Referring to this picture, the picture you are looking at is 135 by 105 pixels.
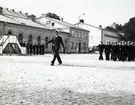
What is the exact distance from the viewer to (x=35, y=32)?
163ft

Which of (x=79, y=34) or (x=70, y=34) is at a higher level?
(x=79, y=34)

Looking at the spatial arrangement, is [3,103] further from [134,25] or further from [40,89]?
[134,25]

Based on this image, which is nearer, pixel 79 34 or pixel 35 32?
pixel 35 32

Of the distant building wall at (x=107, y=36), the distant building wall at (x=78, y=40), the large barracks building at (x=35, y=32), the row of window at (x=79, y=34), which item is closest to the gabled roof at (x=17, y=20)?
the large barracks building at (x=35, y=32)

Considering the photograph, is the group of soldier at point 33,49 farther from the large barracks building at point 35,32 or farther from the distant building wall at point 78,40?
the distant building wall at point 78,40

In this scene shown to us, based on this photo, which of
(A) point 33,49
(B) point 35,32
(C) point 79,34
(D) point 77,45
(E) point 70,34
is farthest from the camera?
(C) point 79,34

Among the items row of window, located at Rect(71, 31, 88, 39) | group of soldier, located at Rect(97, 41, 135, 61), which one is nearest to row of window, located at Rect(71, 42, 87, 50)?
row of window, located at Rect(71, 31, 88, 39)

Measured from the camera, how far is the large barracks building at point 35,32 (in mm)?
41384

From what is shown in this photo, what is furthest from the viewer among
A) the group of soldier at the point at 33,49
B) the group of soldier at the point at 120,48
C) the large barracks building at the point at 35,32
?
the large barracks building at the point at 35,32

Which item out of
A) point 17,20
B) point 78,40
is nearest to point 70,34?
point 78,40

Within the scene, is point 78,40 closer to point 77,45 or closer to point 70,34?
point 77,45

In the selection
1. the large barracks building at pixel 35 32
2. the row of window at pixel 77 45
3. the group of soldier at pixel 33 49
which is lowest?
the group of soldier at pixel 33 49

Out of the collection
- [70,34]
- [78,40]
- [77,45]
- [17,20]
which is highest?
[17,20]

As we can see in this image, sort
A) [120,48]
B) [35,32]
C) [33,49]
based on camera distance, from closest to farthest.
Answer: [120,48], [33,49], [35,32]
